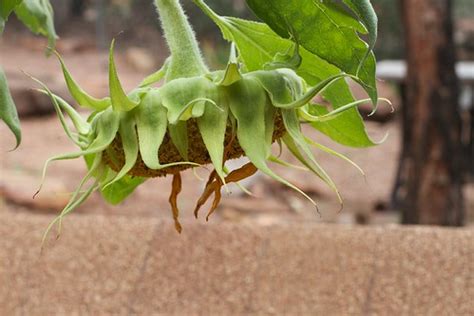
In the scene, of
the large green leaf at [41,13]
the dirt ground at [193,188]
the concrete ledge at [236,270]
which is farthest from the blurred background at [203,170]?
the concrete ledge at [236,270]

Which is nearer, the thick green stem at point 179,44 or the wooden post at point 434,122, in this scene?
the thick green stem at point 179,44

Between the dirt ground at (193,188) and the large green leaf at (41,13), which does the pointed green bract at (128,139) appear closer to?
the large green leaf at (41,13)

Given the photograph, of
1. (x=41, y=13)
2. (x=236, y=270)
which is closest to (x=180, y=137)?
(x=41, y=13)

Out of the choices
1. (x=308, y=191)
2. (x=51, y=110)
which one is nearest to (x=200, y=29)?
(x=51, y=110)

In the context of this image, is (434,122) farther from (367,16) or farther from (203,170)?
(367,16)

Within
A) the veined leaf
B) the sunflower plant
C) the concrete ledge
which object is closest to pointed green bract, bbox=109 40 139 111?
the sunflower plant

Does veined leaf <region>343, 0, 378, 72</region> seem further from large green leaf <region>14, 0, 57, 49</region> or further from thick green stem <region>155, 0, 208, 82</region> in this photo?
large green leaf <region>14, 0, 57, 49</region>
